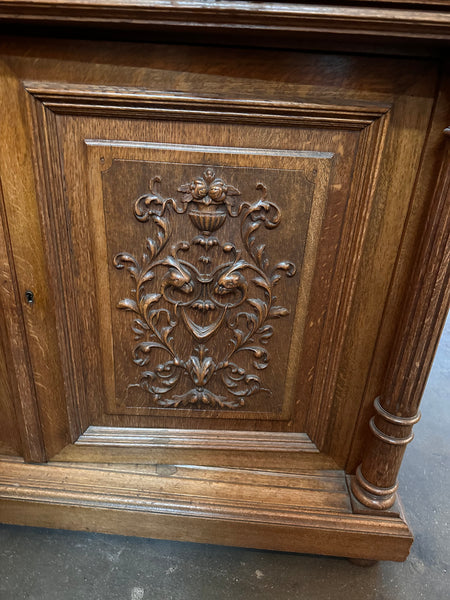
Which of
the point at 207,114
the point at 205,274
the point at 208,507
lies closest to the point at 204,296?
the point at 205,274

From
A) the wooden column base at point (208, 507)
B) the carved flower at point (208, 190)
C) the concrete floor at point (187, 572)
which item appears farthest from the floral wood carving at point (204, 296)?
the concrete floor at point (187, 572)

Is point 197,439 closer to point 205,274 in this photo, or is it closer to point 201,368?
point 201,368

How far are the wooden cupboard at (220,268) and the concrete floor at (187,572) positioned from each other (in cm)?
8

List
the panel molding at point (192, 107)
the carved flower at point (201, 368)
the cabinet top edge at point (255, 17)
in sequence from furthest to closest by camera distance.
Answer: the carved flower at point (201, 368) < the panel molding at point (192, 107) < the cabinet top edge at point (255, 17)

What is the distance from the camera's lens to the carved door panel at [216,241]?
1.99 ft

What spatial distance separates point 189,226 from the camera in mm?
698

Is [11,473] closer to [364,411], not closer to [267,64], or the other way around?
[364,411]

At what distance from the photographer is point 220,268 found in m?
0.73

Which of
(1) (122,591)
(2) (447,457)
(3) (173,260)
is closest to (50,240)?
(3) (173,260)

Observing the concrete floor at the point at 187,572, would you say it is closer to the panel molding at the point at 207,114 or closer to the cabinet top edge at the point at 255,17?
the panel molding at the point at 207,114

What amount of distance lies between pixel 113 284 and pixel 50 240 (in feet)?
0.37

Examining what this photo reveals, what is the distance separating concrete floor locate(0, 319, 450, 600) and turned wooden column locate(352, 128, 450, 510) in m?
0.19

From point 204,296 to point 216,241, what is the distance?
10cm

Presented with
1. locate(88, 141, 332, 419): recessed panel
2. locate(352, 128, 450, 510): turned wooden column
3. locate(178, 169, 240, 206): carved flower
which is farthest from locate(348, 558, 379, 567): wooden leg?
locate(178, 169, 240, 206): carved flower
